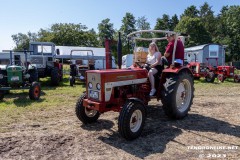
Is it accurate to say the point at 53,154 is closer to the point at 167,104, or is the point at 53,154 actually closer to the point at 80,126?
the point at 80,126

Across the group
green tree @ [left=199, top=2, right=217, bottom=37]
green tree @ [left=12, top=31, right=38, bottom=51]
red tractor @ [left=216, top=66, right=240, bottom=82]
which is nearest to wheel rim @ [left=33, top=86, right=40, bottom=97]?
red tractor @ [left=216, top=66, right=240, bottom=82]

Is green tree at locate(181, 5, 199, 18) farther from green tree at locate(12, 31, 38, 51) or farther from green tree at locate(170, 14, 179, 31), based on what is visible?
green tree at locate(12, 31, 38, 51)

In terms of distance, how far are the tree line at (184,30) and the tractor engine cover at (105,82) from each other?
Result: 28.7m

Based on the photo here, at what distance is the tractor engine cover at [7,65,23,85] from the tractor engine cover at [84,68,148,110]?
5025 millimetres

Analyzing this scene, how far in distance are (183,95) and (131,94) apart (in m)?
1.58

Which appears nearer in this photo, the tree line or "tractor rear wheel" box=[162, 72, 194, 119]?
"tractor rear wheel" box=[162, 72, 194, 119]

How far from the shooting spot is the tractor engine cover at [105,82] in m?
4.79

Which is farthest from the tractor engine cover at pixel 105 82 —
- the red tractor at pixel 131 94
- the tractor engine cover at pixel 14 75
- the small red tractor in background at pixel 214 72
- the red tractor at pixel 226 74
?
the red tractor at pixel 226 74

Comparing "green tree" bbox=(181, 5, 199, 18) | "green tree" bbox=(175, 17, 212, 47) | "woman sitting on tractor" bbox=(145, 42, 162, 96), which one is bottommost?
"woman sitting on tractor" bbox=(145, 42, 162, 96)

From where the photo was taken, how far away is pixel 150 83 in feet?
19.2

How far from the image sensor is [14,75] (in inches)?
360

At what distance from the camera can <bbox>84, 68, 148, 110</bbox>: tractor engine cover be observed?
15.7ft

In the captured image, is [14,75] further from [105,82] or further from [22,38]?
[22,38]

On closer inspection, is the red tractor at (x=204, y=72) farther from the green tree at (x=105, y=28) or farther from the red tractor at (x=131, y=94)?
the green tree at (x=105, y=28)
